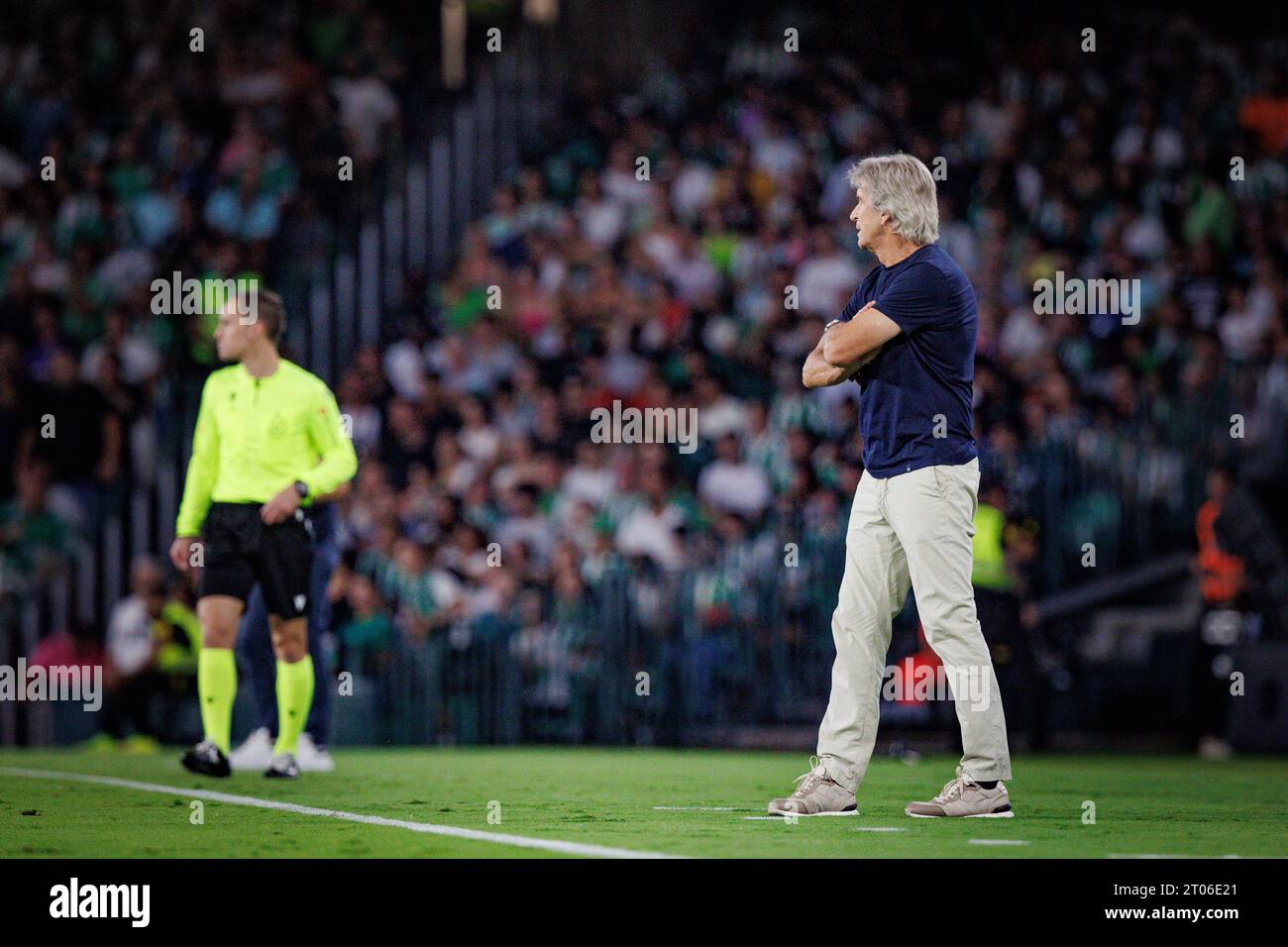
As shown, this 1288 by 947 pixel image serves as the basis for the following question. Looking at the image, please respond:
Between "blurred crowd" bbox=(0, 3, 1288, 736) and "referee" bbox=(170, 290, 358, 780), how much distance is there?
555cm

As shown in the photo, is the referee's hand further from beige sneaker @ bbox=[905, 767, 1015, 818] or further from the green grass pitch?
beige sneaker @ bbox=[905, 767, 1015, 818]

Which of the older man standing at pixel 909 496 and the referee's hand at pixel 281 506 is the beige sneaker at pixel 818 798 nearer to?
the older man standing at pixel 909 496

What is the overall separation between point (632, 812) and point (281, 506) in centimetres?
268

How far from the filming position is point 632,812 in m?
8.50

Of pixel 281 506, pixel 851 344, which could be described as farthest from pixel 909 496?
pixel 281 506

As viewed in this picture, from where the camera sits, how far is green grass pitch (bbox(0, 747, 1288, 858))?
694 centimetres

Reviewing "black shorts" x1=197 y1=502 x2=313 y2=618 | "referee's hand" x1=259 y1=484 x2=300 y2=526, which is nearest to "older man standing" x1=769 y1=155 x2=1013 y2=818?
"referee's hand" x1=259 y1=484 x2=300 y2=526

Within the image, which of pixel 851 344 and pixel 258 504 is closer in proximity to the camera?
pixel 851 344

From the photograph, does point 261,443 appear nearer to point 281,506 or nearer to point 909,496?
point 281,506

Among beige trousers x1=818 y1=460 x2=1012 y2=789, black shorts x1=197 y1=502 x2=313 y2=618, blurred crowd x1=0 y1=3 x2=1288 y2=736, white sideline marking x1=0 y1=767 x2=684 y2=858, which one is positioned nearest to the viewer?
white sideline marking x1=0 y1=767 x2=684 y2=858

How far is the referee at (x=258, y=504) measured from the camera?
10.4m
